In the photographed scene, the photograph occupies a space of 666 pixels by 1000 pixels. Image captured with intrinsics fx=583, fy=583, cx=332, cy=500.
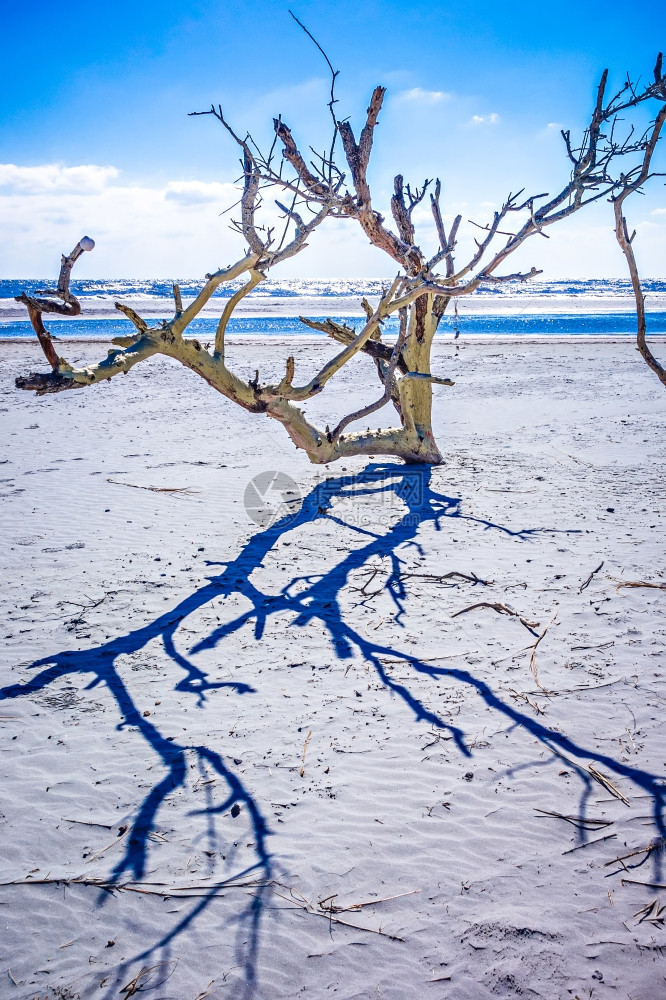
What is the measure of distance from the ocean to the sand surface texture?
2169 cm

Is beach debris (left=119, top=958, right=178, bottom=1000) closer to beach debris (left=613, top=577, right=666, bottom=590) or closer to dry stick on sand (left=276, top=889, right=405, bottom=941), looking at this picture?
dry stick on sand (left=276, top=889, right=405, bottom=941)

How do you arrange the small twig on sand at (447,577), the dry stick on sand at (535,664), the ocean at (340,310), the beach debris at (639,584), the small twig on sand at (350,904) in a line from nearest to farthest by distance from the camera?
1. the small twig on sand at (350,904)
2. the dry stick on sand at (535,664)
3. the beach debris at (639,584)
4. the small twig on sand at (447,577)
5. the ocean at (340,310)

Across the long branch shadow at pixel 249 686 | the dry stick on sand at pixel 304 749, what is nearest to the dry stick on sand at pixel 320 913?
the long branch shadow at pixel 249 686

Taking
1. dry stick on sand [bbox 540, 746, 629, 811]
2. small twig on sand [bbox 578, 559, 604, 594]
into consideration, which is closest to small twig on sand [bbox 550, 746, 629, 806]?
dry stick on sand [bbox 540, 746, 629, 811]

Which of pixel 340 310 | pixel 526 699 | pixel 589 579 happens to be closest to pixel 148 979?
pixel 526 699

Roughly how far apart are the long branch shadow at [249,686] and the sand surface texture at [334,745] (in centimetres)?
2

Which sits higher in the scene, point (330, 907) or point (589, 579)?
point (589, 579)

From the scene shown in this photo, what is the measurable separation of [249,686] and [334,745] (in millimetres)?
727

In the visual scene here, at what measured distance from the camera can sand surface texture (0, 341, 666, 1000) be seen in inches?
84.7

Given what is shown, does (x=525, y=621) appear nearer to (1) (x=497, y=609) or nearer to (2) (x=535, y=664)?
(1) (x=497, y=609)

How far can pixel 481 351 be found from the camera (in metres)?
22.5

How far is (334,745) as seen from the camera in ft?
10.2

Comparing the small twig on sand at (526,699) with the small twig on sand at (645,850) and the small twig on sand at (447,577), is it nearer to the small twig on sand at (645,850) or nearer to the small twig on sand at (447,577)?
the small twig on sand at (645,850)

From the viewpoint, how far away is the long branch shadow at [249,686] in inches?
94.5
